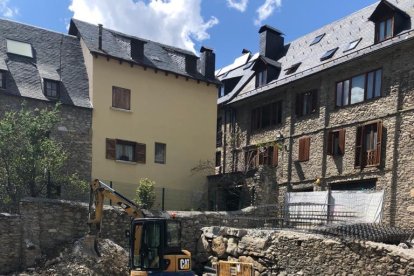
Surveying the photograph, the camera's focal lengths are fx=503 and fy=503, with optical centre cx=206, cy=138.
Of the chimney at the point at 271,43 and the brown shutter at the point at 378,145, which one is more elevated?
the chimney at the point at 271,43

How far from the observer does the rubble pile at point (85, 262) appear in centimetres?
1602

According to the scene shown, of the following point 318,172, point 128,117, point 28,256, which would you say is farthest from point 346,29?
point 28,256

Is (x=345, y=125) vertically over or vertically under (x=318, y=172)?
over

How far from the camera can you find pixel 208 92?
93.0 feet


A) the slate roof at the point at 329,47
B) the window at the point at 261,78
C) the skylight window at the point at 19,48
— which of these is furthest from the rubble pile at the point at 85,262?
the window at the point at 261,78

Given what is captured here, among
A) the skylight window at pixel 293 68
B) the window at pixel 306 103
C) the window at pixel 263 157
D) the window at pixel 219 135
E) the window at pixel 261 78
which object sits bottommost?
the window at pixel 263 157

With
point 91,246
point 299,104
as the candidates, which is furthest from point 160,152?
point 91,246

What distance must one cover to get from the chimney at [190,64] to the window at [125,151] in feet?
17.4

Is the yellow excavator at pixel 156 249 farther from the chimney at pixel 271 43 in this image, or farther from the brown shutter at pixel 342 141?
the chimney at pixel 271 43

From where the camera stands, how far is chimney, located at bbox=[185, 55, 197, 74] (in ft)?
92.3

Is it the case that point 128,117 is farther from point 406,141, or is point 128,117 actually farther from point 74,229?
point 406,141

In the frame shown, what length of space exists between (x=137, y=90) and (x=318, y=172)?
9950 millimetres

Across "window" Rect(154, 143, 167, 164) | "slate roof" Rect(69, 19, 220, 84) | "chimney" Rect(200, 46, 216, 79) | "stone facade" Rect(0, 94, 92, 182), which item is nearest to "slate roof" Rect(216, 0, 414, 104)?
"chimney" Rect(200, 46, 216, 79)

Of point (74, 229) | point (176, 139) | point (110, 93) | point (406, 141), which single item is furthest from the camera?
point (176, 139)
